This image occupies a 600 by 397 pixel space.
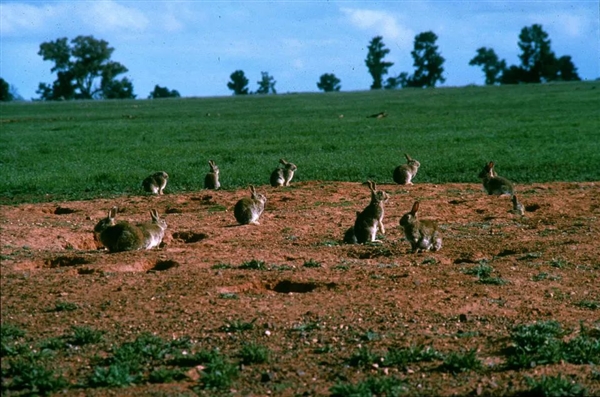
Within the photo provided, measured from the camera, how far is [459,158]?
23.2 m

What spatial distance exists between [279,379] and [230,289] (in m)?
2.52

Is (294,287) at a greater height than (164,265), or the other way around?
(164,265)

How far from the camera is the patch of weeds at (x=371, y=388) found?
614cm

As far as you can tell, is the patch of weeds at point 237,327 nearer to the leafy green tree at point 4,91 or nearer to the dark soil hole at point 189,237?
the dark soil hole at point 189,237

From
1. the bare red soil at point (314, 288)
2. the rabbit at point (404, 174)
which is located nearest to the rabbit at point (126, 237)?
the bare red soil at point (314, 288)

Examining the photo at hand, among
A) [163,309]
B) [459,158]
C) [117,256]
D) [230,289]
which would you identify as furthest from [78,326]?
[459,158]

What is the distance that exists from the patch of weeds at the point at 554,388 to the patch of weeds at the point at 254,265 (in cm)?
411

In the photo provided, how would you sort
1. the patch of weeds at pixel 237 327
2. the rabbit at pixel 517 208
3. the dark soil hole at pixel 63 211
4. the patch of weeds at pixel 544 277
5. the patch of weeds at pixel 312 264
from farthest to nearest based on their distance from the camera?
the dark soil hole at pixel 63 211, the rabbit at pixel 517 208, the patch of weeds at pixel 312 264, the patch of weeds at pixel 544 277, the patch of weeds at pixel 237 327

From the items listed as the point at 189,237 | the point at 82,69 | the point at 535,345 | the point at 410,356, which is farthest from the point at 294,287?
the point at 82,69

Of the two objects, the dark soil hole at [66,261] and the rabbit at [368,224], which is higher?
the rabbit at [368,224]

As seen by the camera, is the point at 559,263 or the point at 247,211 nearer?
the point at 559,263

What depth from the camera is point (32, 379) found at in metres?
6.22

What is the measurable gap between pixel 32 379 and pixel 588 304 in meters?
5.57

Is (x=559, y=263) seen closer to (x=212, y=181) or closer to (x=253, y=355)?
(x=253, y=355)
